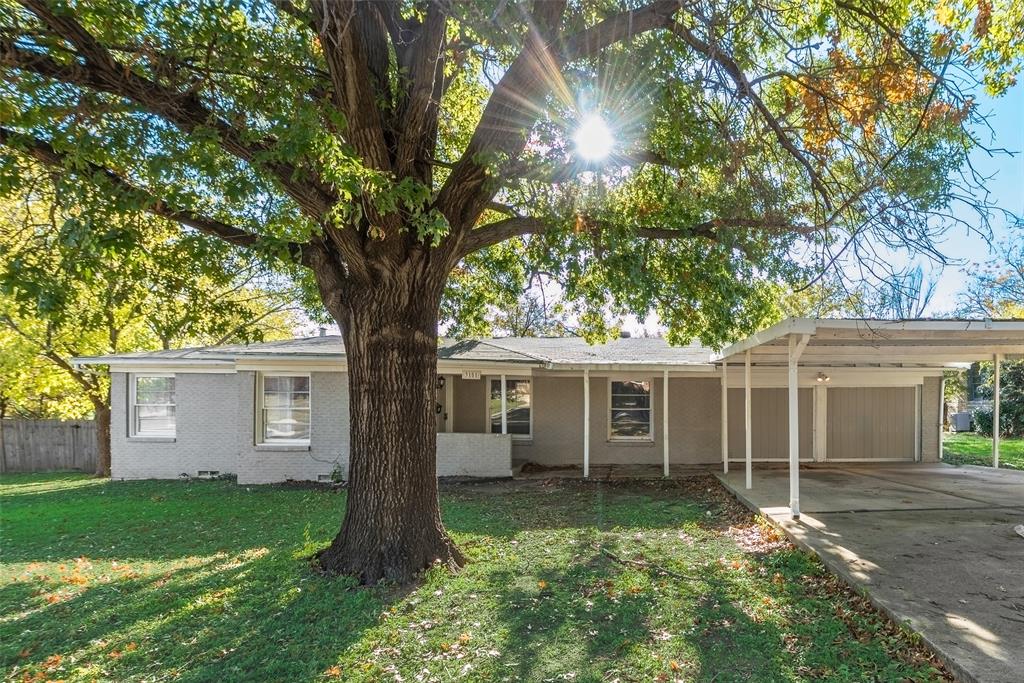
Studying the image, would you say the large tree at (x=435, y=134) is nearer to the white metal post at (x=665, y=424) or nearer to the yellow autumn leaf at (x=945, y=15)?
the yellow autumn leaf at (x=945, y=15)

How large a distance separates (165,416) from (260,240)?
35.3ft

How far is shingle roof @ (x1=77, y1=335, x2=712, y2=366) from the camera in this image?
1154 cm

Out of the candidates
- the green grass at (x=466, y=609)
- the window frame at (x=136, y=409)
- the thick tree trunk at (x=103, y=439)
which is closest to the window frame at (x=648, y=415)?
the green grass at (x=466, y=609)

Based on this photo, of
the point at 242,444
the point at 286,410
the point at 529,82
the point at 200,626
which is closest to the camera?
the point at 200,626

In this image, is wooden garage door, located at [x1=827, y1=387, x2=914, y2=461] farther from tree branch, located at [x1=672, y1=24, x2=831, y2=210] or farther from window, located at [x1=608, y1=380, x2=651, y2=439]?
tree branch, located at [x1=672, y1=24, x2=831, y2=210]

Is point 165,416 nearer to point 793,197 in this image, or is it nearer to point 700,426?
point 700,426

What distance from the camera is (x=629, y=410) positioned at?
43.6 feet

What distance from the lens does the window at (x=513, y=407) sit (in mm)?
13406

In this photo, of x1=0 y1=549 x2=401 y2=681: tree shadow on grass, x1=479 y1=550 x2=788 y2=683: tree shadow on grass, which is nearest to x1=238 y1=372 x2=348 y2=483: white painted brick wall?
x1=0 y1=549 x2=401 y2=681: tree shadow on grass

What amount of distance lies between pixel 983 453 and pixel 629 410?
1239cm

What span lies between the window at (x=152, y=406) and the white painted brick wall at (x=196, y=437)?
0.85 ft

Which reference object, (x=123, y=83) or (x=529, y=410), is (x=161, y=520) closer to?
(x=123, y=83)

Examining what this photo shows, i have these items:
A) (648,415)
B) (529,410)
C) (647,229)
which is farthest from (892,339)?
(529,410)

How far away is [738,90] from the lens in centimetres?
578
